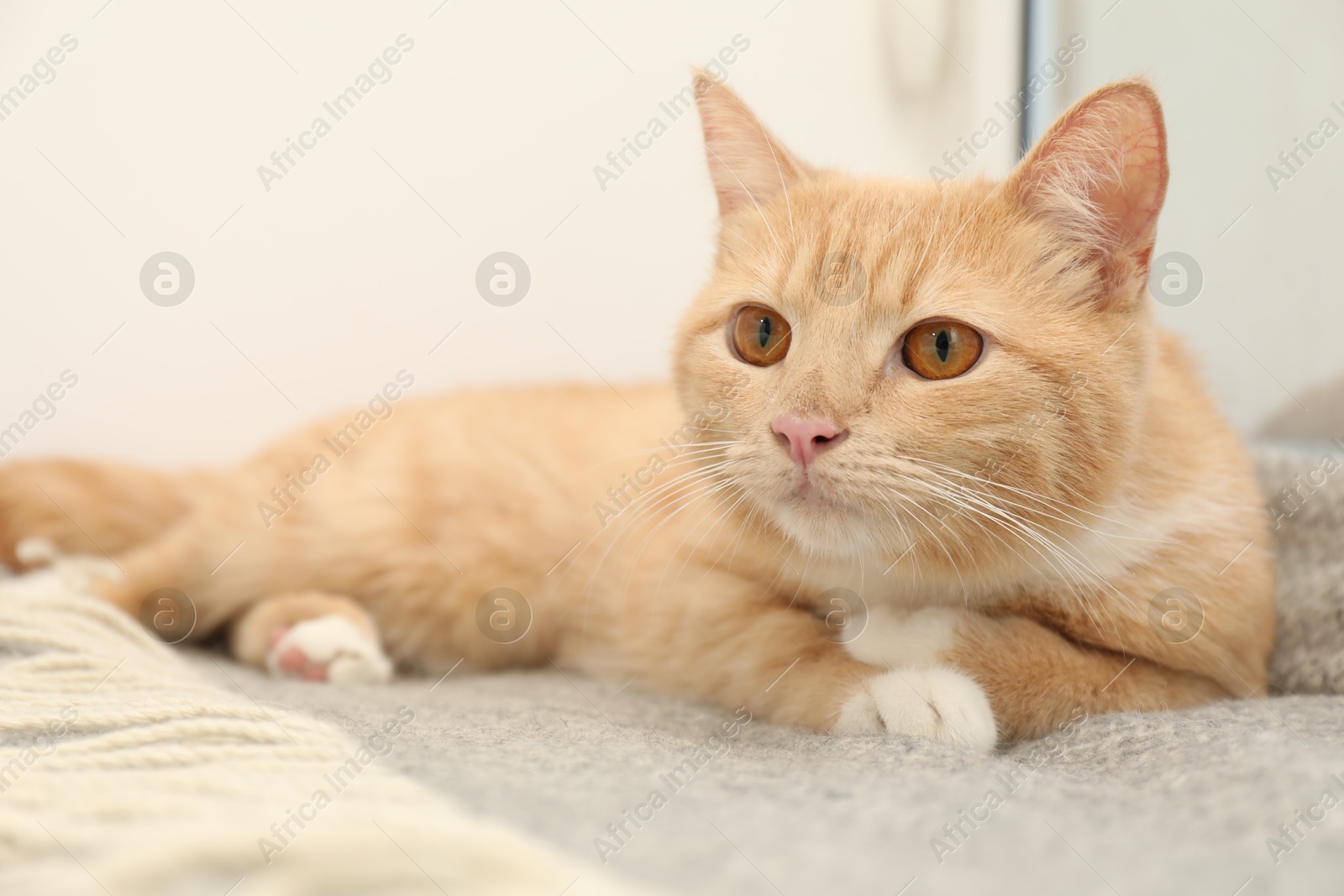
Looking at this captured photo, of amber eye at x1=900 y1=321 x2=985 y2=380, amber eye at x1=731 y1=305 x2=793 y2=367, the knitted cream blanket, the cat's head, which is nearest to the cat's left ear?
the cat's head

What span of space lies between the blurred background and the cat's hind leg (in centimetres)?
65

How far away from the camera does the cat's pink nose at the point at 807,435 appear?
1.13 m

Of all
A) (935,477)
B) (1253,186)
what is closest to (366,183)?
(935,477)

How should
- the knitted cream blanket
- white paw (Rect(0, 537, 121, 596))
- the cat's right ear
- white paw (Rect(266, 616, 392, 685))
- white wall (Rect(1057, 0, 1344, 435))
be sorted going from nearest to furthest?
the knitted cream blanket < the cat's right ear < white paw (Rect(266, 616, 392, 685)) < white paw (Rect(0, 537, 121, 596)) < white wall (Rect(1057, 0, 1344, 435))

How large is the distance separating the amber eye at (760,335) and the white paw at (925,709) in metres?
0.49

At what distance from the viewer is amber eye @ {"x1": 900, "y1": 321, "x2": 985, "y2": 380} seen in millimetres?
1202

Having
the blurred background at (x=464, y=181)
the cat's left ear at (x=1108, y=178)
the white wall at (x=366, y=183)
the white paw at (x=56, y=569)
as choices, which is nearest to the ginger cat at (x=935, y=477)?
the cat's left ear at (x=1108, y=178)

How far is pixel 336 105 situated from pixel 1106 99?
1.70 metres

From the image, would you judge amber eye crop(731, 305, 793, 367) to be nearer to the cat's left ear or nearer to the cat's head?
the cat's head

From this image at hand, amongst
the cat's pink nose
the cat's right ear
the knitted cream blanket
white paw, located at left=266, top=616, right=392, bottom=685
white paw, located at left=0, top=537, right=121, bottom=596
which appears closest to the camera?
the knitted cream blanket

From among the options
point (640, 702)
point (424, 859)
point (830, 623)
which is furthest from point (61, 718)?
point (830, 623)

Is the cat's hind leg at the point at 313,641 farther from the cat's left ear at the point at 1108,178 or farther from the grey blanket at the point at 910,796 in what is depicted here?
the cat's left ear at the point at 1108,178

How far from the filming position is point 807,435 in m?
1.13

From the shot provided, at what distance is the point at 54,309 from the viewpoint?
6.75ft
